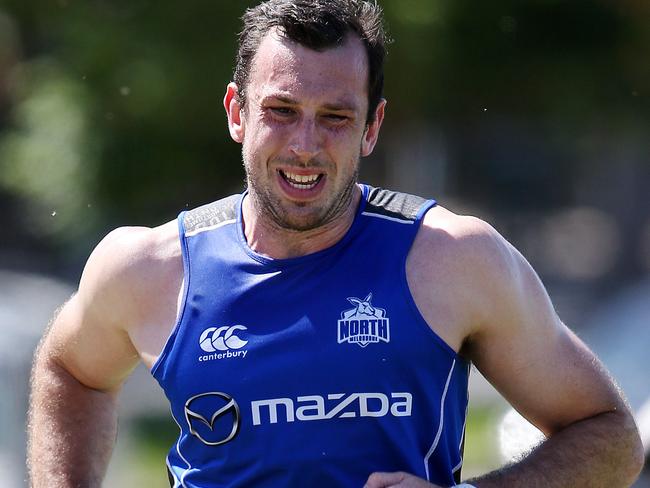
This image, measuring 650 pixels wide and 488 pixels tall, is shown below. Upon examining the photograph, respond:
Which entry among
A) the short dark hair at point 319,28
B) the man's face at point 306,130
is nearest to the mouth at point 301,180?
the man's face at point 306,130

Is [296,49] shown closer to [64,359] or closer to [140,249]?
[140,249]

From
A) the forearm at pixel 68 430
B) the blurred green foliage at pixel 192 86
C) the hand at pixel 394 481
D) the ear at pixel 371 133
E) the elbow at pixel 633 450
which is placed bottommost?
the blurred green foliage at pixel 192 86

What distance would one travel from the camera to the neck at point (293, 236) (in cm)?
401

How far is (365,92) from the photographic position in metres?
→ 4.01

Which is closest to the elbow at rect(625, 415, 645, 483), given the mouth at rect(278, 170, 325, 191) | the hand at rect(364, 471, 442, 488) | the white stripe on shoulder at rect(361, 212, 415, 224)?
the hand at rect(364, 471, 442, 488)

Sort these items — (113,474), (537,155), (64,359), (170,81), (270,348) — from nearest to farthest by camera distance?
(270,348)
(64,359)
(113,474)
(170,81)
(537,155)

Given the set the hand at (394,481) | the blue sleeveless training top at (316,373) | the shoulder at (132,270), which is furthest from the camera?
the shoulder at (132,270)

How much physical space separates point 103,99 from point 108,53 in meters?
0.67

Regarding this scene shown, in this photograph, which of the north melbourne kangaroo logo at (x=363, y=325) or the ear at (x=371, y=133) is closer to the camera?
the north melbourne kangaroo logo at (x=363, y=325)

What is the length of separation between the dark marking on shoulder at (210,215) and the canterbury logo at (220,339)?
40 centimetres

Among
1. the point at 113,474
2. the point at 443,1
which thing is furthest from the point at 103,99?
the point at 113,474

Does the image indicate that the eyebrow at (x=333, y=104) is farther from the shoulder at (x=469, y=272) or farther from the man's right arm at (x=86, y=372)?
the man's right arm at (x=86, y=372)

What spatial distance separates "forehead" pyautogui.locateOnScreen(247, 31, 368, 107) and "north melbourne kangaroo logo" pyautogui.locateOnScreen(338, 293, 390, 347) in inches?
23.4

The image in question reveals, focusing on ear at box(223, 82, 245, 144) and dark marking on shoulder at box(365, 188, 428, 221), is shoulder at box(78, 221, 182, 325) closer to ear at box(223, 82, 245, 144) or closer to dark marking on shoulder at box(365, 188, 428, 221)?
ear at box(223, 82, 245, 144)
